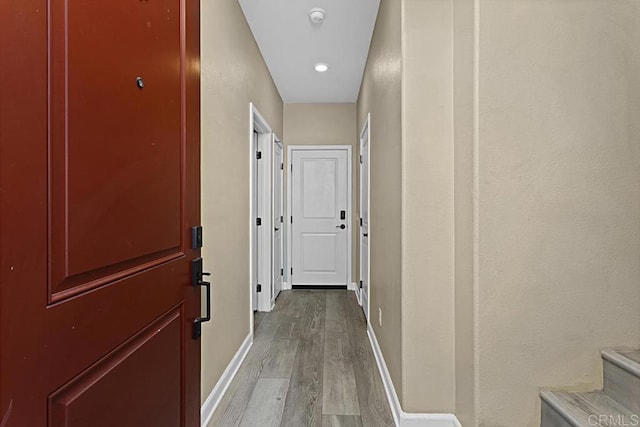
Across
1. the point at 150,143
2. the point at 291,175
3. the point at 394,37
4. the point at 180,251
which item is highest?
the point at 394,37

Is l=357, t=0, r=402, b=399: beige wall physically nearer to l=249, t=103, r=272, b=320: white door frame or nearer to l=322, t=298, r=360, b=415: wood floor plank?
l=322, t=298, r=360, b=415: wood floor plank

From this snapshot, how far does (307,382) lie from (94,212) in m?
2.08

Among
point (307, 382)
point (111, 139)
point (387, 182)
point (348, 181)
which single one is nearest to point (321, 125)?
point (348, 181)

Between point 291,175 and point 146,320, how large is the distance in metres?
4.33

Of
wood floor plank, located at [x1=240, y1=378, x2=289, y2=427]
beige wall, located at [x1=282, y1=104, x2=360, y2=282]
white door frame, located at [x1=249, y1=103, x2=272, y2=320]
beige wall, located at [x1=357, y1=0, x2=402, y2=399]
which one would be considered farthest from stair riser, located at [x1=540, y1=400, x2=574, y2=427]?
beige wall, located at [x1=282, y1=104, x2=360, y2=282]

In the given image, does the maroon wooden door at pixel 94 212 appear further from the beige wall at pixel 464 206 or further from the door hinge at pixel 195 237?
the beige wall at pixel 464 206

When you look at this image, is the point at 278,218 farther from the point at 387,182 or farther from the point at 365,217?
the point at 387,182

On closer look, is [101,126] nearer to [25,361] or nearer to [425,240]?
[25,361]

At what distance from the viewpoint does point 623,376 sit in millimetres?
1353

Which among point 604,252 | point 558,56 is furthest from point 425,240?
point 558,56

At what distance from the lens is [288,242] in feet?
17.0

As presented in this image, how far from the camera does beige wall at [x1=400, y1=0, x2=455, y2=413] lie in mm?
1804

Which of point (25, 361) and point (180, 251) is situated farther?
point (180, 251)

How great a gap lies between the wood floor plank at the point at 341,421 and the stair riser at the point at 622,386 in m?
1.16
